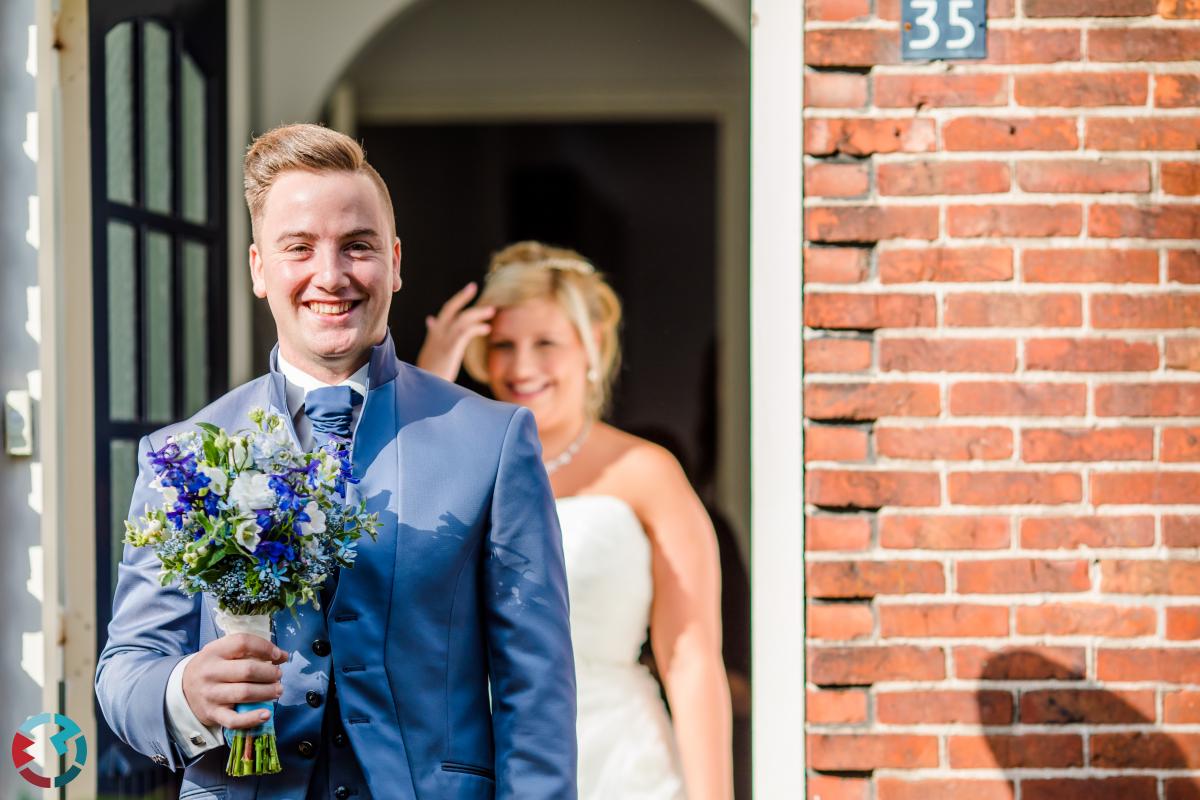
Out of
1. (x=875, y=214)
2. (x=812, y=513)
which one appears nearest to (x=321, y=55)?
(x=875, y=214)

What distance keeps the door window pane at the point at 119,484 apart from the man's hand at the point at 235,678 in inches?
54.3

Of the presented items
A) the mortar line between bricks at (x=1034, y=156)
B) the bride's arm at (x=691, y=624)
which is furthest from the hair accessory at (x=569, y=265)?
the mortar line between bricks at (x=1034, y=156)

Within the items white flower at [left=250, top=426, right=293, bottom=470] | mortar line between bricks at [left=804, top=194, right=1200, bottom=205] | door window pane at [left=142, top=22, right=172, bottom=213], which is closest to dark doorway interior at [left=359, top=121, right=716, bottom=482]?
mortar line between bricks at [left=804, top=194, right=1200, bottom=205]

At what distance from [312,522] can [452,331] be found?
1.35m

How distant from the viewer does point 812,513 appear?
3041mm

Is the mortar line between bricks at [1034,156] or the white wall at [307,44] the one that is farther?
the white wall at [307,44]

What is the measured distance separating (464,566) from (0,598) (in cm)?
149

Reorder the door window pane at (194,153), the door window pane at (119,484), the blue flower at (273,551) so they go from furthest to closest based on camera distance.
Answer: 1. the door window pane at (194,153)
2. the door window pane at (119,484)
3. the blue flower at (273,551)

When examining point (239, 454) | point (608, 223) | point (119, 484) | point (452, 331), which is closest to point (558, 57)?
point (608, 223)

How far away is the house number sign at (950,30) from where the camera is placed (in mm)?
3031

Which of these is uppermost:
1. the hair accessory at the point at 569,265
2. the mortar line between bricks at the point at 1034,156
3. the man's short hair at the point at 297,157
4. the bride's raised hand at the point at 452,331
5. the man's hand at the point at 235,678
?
the mortar line between bricks at the point at 1034,156

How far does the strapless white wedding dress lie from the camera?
124 inches

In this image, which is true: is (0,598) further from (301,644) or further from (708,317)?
(708,317)

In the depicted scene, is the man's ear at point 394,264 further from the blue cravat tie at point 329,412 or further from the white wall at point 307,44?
the white wall at point 307,44
